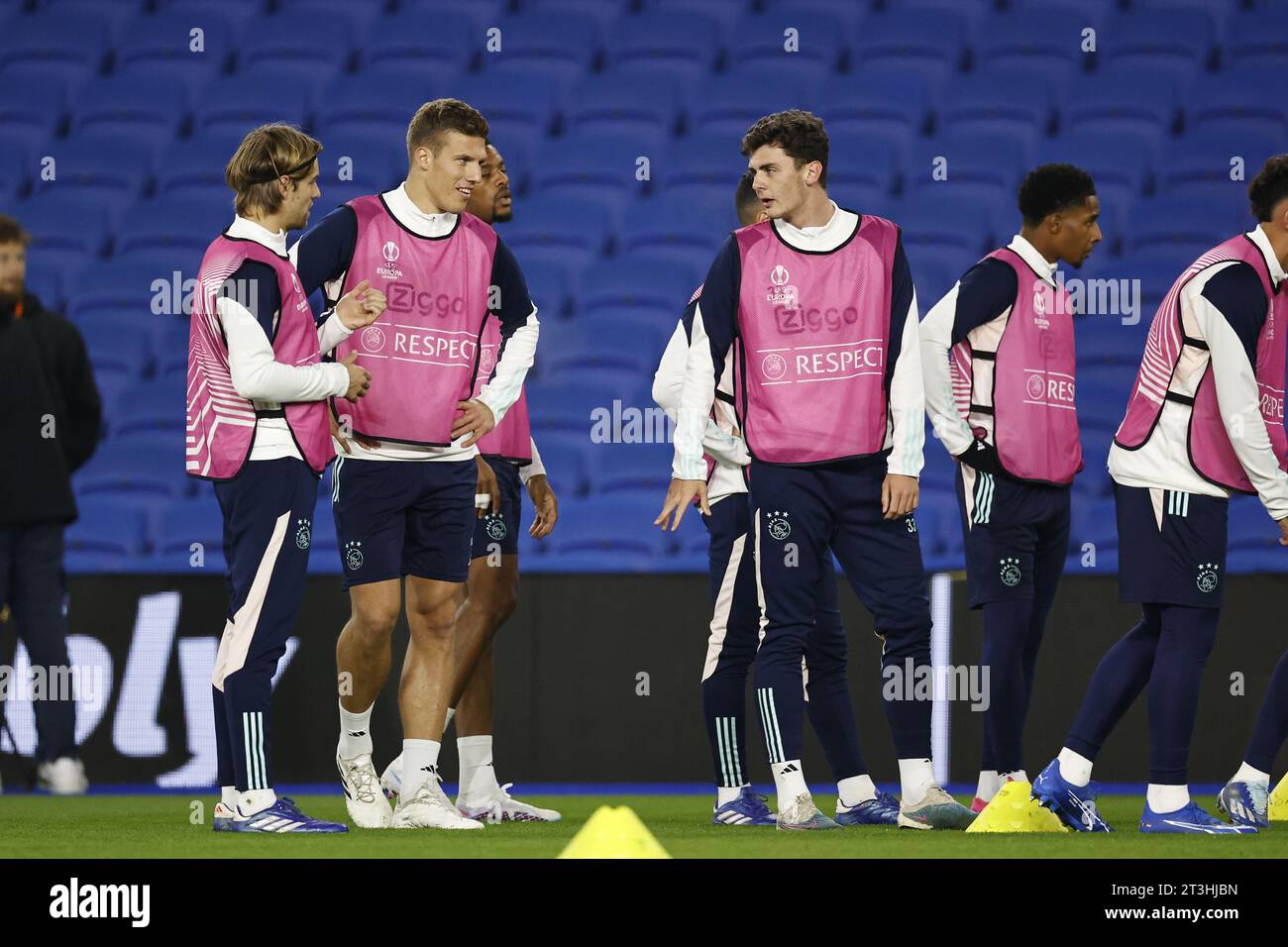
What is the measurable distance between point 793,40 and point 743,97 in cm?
76

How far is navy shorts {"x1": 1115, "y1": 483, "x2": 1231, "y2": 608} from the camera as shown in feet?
14.7

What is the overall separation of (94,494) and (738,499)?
4692mm

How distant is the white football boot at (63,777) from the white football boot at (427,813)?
256cm

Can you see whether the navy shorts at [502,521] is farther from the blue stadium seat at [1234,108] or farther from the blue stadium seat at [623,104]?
the blue stadium seat at [1234,108]

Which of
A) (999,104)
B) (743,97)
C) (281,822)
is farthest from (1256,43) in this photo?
(281,822)

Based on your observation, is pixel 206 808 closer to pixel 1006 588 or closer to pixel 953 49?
pixel 1006 588

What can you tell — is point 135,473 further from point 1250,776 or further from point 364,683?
point 1250,776

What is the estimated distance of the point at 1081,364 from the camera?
905 cm

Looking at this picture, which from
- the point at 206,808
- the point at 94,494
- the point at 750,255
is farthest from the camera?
the point at 94,494

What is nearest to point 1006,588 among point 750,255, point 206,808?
point 750,255

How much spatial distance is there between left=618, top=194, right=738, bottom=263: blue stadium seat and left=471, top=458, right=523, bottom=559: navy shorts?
13.9 feet

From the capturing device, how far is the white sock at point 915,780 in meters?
4.59

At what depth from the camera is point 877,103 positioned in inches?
429

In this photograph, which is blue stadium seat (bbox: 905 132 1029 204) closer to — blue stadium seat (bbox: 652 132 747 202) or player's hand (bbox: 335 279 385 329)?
blue stadium seat (bbox: 652 132 747 202)
